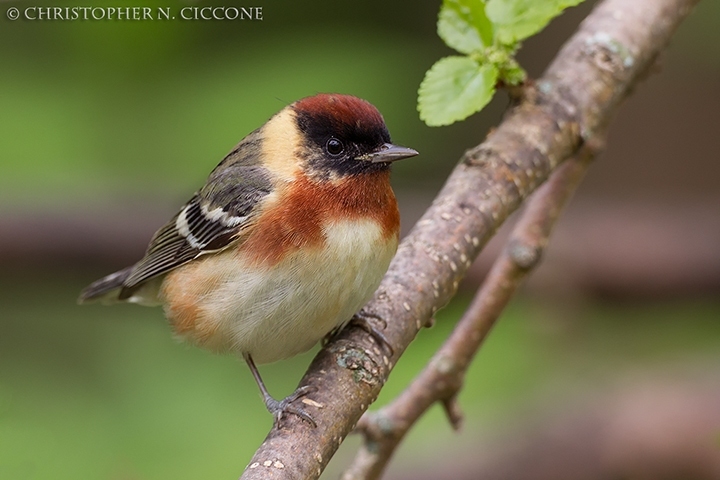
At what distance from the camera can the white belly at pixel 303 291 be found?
245 centimetres

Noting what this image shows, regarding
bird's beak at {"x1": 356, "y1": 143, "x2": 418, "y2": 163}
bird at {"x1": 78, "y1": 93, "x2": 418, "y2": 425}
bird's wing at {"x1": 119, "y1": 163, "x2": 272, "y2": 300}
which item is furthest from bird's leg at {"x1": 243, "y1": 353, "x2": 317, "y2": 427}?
bird's beak at {"x1": 356, "y1": 143, "x2": 418, "y2": 163}

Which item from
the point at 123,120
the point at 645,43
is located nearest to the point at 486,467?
the point at 645,43

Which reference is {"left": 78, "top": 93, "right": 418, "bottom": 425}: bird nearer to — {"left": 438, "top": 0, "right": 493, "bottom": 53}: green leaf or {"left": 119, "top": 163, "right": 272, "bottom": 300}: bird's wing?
{"left": 119, "top": 163, "right": 272, "bottom": 300}: bird's wing

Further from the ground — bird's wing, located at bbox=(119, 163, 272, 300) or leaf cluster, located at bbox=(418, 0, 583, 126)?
leaf cluster, located at bbox=(418, 0, 583, 126)

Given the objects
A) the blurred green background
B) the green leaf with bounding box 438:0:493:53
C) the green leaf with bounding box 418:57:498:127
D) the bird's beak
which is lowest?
the blurred green background

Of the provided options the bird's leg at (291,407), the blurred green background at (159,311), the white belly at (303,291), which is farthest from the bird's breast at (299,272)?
the blurred green background at (159,311)

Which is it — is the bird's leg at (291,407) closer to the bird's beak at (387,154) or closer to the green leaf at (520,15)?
the bird's beak at (387,154)

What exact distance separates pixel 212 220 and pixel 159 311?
1.49 meters

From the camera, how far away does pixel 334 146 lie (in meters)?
2.70

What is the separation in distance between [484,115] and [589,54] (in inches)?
108

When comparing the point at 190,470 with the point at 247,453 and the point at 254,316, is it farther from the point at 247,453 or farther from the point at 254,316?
the point at 254,316

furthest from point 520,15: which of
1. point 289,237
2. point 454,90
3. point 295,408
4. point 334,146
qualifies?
point 295,408

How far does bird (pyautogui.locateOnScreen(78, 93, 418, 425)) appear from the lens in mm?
2461

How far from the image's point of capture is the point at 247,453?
11.5ft
